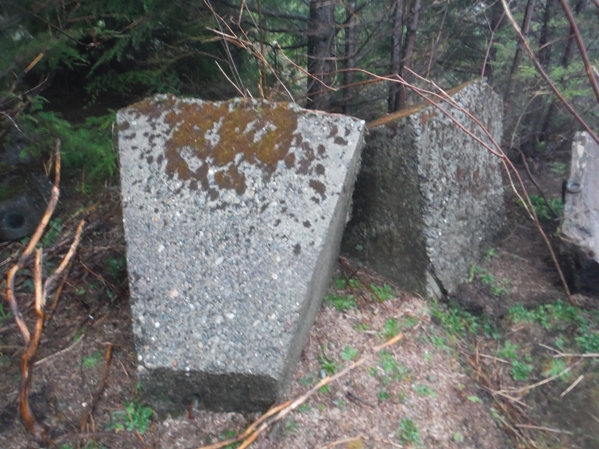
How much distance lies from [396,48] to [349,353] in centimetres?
353

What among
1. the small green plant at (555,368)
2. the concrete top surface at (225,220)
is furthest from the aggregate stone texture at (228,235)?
the small green plant at (555,368)

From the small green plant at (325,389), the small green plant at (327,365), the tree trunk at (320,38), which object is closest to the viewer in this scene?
the small green plant at (325,389)

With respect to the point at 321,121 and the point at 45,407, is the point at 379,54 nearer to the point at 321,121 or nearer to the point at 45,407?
the point at 321,121

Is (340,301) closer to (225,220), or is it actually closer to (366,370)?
(366,370)

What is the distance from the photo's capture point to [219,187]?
8.02 feet

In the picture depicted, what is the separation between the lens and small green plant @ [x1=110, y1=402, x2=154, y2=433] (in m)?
2.04

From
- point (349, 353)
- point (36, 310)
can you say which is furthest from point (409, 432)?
point (36, 310)

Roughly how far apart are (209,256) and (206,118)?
0.86 metres

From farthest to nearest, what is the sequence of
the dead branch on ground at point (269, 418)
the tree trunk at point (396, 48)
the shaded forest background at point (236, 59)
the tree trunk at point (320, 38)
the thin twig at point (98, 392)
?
the tree trunk at point (396, 48), the tree trunk at point (320, 38), the shaded forest background at point (236, 59), the thin twig at point (98, 392), the dead branch on ground at point (269, 418)

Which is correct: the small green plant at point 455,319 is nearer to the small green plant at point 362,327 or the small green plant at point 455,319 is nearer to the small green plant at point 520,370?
the small green plant at point 520,370

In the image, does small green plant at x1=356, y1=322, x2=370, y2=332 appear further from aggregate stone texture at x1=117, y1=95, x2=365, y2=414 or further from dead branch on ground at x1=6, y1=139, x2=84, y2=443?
dead branch on ground at x1=6, y1=139, x2=84, y2=443

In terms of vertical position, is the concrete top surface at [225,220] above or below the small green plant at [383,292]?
above

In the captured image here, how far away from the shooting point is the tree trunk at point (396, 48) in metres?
4.56

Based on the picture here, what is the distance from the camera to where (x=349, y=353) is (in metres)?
2.53
